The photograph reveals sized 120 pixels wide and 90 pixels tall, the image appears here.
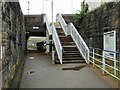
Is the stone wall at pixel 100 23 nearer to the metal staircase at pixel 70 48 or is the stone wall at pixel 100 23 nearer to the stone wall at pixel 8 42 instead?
the metal staircase at pixel 70 48

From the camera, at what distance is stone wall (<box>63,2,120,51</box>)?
8398 millimetres

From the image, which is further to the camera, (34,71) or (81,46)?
(81,46)

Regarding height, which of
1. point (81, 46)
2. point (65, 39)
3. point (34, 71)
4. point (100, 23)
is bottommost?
point (34, 71)

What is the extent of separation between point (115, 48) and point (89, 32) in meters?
4.36

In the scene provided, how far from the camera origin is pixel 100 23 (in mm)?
10422

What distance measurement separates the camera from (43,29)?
734 inches

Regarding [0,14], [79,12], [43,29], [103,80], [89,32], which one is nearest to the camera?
[0,14]

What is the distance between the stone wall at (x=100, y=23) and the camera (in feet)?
27.6

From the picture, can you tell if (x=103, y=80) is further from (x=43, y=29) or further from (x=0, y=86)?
(x=43, y=29)

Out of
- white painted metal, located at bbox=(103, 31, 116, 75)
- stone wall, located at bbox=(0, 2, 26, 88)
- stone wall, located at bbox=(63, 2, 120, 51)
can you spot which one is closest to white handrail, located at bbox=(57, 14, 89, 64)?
stone wall, located at bbox=(63, 2, 120, 51)

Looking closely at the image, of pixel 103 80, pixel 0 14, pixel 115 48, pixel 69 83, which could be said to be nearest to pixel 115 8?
pixel 115 48

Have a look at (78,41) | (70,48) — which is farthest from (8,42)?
(78,41)

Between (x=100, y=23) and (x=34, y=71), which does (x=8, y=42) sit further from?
(x=100, y=23)

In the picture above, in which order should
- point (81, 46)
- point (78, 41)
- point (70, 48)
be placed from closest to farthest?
point (81, 46), point (70, 48), point (78, 41)
